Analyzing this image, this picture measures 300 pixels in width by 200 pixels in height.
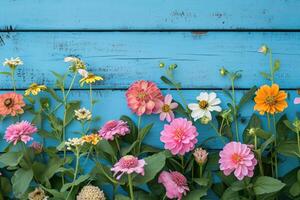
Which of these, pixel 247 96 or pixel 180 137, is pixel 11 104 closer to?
pixel 180 137

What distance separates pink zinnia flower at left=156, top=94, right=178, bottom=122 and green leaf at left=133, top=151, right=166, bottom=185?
4.5 inches

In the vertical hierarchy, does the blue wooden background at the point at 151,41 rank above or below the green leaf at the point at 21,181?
above

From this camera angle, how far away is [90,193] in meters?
1.14

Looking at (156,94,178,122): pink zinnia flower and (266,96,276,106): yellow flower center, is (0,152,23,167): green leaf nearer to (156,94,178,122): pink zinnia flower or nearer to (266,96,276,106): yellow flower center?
(156,94,178,122): pink zinnia flower

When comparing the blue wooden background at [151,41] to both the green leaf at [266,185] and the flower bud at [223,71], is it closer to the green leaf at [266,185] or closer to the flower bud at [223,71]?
the flower bud at [223,71]

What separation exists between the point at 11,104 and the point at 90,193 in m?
0.28

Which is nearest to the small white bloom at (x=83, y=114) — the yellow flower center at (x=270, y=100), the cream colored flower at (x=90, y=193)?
the cream colored flower at (x=90, y=193)

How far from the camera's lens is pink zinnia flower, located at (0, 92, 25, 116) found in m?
1.22

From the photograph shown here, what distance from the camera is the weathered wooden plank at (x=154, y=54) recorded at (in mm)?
1223

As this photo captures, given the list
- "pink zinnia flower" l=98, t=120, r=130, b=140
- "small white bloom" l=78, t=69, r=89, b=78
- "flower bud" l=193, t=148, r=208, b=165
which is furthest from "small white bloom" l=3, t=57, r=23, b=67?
"flower bud" l=193, t=148, r=208, b=165

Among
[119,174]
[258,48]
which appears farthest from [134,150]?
[258,48]

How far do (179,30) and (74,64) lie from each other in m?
0.26

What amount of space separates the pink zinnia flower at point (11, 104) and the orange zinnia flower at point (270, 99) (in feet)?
1.78

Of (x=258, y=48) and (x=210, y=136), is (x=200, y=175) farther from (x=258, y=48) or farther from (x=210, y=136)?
(x=258, y=48)
